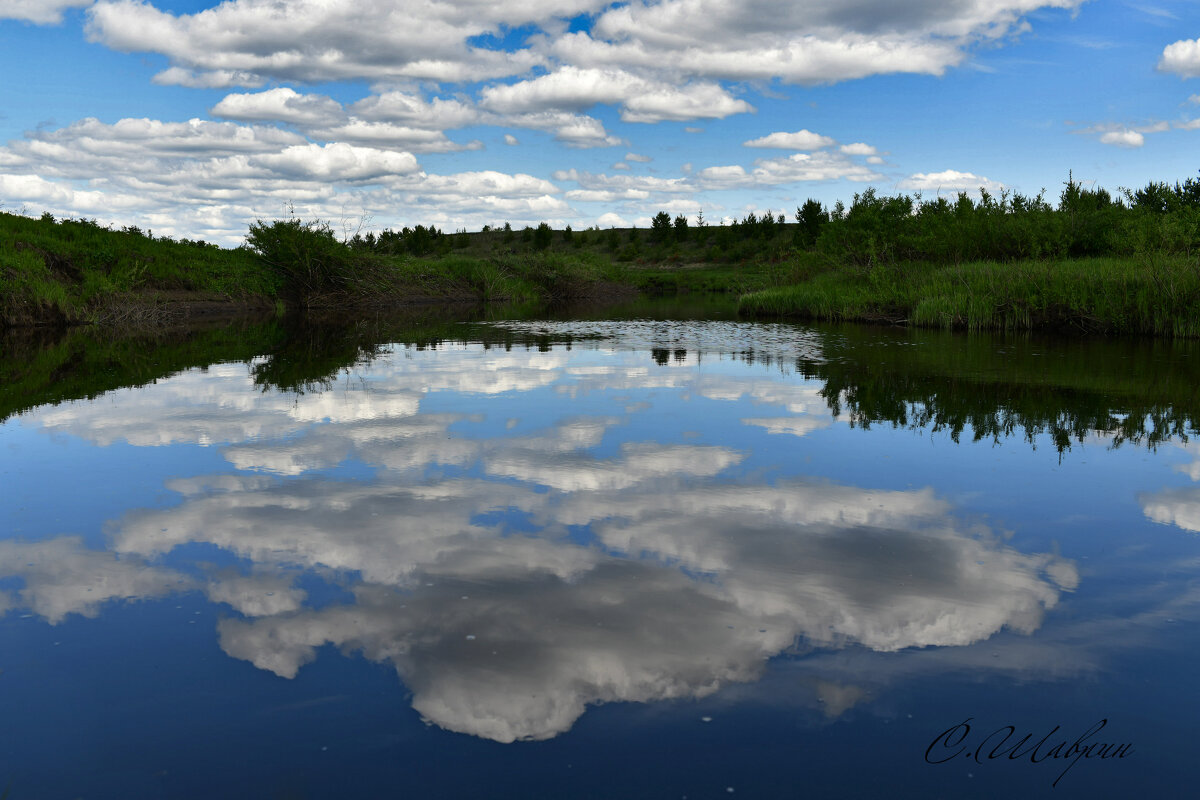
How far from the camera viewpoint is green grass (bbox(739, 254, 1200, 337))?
1753 centimetres

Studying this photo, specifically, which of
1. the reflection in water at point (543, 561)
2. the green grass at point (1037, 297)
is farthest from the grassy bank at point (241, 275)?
the reflection in water at point (543, 561)

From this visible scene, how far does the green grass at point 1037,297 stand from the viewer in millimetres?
17531

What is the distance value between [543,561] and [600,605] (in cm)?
68

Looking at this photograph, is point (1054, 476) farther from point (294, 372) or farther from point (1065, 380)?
point (294, 372)

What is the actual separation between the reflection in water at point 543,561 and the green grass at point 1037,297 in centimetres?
1294

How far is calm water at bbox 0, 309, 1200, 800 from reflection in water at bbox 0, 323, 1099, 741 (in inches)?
1.0

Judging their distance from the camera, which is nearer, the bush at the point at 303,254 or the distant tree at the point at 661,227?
the bush at the point at 303,254

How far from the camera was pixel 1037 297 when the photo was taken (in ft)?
63.7

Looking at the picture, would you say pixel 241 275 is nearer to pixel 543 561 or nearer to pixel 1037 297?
pixel 1037 297

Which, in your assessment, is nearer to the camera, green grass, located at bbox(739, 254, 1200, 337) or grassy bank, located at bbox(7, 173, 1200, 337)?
green grass, located at bbox(739, 254, 1200, 337)

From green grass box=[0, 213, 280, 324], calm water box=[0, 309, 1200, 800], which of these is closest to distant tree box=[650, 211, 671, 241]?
green grass box=[0, 213, 280, 324]
